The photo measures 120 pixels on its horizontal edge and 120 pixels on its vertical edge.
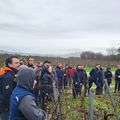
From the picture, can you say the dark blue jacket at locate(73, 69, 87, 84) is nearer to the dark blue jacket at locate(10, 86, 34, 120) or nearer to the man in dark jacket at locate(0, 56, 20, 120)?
the man in dark jacket at locate(0, 56, 20, 120)

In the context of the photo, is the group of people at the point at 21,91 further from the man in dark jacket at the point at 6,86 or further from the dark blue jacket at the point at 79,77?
the dark blue jacket at the point at 79,77

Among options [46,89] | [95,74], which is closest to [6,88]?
[46,89]

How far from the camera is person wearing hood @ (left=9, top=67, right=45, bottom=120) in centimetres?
434

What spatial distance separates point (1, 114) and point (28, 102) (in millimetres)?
2533

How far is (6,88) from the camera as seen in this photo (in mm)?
6648

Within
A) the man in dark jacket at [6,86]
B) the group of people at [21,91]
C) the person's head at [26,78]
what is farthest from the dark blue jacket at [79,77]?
the person's head at [26,78]

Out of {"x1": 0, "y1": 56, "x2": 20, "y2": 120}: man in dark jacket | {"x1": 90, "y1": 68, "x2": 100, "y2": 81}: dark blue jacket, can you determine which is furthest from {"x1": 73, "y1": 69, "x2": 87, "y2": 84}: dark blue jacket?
{"x1": 0, "y1": 56, "x2": 20, "y2": 120}: man in dark jacket

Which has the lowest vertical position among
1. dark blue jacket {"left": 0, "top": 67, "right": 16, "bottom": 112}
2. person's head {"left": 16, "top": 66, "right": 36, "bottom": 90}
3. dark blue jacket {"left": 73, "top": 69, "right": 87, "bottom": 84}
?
dark blue jacket {"left": 73, "top": 69, "right": 87, "bottom": 84}

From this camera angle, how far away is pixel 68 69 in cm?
2359

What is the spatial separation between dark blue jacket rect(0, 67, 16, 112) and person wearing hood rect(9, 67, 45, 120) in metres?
2.10

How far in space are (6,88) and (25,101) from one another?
2.35 meters

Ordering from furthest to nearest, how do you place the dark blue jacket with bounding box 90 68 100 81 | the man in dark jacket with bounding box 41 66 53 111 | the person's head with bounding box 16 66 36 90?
the dark blue jacket with bounding box 90 68 100 81 → the man in dark jacket with bounding box 41 66 53 111 → the person's head with bounding box 16 66 36 90

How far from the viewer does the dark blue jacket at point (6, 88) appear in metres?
6.62

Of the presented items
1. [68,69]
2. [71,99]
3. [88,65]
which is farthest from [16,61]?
[88,65]
